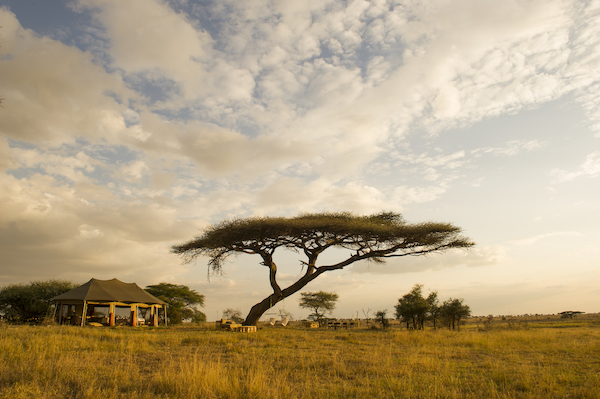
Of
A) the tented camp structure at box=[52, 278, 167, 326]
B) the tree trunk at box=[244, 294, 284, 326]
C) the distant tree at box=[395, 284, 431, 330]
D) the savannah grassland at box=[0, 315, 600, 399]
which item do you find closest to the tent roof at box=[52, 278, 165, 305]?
the tented camp structure at box=[52, 278, 167, 326]

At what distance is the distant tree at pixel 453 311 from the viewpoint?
95.5 feet

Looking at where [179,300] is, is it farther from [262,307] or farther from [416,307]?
[416,307]

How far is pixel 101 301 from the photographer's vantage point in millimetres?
24594

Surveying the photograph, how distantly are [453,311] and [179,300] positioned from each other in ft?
88.1

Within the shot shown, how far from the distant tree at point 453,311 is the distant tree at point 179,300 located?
24831 millimetres

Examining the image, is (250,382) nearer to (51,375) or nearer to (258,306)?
(51,375)

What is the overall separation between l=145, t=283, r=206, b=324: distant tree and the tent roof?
946 centimetres

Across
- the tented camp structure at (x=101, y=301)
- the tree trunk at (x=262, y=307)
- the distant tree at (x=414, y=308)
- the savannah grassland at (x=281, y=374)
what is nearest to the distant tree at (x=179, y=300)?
the tented camp structure at (x=101, y=301)

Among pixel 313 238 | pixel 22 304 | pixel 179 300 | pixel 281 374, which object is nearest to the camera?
pixel 281 374

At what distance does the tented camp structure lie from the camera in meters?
24.1

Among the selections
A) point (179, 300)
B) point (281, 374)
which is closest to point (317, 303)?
point (179, 300)

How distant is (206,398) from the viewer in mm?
5172

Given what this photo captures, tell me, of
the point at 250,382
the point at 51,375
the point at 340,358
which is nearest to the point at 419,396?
the point at 250,382

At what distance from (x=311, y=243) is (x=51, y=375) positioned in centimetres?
1796
